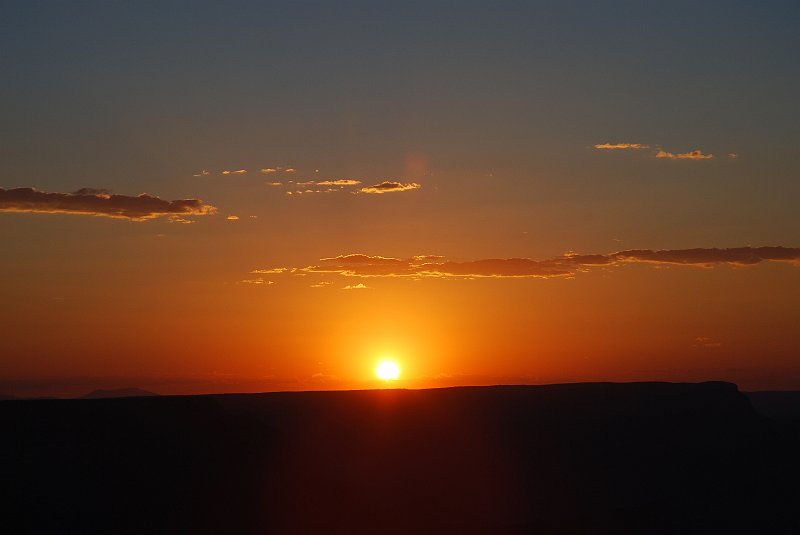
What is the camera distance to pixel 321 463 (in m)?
58.9

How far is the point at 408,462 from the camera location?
2571 inches

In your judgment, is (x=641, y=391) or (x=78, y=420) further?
(x=641, y=391)

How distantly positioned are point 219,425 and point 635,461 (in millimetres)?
32679

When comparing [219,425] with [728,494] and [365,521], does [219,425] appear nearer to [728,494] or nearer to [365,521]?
[365,521]

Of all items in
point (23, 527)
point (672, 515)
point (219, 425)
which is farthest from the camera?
point (672, 515)

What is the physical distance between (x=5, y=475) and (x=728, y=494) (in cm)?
4697

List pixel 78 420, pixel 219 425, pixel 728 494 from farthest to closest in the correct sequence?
pixel 728 494 < pixel 219 425 < pixel 78 420

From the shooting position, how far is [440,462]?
6694cm

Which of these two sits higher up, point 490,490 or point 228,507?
point 490,490

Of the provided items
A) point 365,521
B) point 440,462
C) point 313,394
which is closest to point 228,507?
point 365,521

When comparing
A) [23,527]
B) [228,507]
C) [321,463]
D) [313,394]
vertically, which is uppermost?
[313,394]

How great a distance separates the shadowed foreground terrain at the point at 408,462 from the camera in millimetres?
43438

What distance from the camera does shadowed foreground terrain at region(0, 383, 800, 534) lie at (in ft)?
143

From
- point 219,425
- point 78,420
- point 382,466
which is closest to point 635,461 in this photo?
point 382,466
